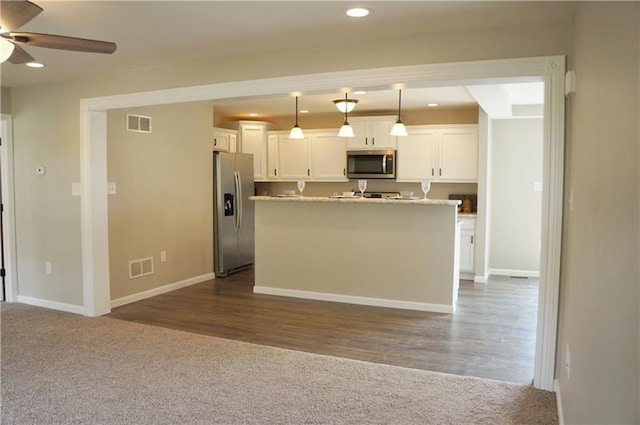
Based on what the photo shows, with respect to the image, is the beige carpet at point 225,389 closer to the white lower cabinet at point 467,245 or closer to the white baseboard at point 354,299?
the white baseboard at point 354,299

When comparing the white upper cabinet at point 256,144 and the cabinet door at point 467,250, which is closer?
the cabinet door at point 467,250

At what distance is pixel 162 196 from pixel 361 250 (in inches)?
94.5

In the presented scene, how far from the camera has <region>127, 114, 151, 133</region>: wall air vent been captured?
5200mm

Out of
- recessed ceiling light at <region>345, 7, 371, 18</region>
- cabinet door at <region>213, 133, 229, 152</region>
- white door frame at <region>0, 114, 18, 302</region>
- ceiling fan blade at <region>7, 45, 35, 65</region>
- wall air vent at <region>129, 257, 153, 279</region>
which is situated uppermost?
recessed ceiling light at <region>345, 7, 371, 18</region>

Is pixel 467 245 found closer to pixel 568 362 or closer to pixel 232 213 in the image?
pixel 232 213

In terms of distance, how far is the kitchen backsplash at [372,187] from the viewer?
7.21 meters

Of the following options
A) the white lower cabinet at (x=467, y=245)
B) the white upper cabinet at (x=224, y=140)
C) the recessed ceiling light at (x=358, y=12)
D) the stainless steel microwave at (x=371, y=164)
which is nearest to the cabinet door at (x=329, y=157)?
the stainless steel microwave at (x=371, y=164)

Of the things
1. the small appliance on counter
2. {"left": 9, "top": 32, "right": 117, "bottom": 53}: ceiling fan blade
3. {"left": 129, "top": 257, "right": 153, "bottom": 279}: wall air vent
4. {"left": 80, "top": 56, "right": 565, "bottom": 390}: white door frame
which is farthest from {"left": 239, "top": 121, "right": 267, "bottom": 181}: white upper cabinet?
{"left": 9, "top": 32, "right": 117, "bottom": 53}: ceiling fan blade

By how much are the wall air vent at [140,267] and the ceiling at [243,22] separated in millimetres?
2303

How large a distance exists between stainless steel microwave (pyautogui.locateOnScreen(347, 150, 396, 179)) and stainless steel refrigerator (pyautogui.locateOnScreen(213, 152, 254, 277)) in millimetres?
1530

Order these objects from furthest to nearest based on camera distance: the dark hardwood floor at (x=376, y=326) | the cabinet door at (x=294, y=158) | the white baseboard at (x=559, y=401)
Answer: the cabinet door at (x=294, y=158) → the dark hardwood floor at (x=376, y=326) → the white baseboard at (x=559, y=401)

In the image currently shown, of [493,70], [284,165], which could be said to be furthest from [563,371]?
[284,165]

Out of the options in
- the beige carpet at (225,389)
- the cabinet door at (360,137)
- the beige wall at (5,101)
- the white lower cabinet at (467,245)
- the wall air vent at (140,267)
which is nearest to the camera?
the beige carpet at (225,389)

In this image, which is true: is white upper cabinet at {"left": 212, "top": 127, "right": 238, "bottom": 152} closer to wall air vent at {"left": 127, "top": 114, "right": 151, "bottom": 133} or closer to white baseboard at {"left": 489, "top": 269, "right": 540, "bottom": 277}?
wall air vent at {"left": 127, "top": 114, "right": 151, "bottom": 133}
